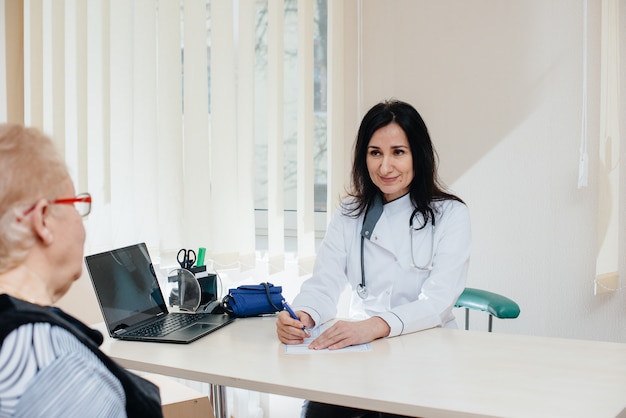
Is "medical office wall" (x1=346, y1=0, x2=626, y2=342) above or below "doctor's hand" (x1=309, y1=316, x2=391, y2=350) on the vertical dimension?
above

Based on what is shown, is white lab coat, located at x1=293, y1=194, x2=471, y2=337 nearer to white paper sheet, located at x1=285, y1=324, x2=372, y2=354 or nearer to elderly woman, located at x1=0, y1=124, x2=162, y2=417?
white paper sheet, located at x1=285, y1=324, x2=372, y2=354

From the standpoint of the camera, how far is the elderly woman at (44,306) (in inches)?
32.9

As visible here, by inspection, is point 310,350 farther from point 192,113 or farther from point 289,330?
point 192,113

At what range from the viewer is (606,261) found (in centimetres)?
260

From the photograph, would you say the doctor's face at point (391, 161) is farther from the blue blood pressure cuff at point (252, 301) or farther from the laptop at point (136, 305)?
the laptop at point (136, 305)

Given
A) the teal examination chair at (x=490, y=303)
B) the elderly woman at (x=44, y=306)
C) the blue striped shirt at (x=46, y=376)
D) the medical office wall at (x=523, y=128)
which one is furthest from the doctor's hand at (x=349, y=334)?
the medical office wall at (x=523, y=128)

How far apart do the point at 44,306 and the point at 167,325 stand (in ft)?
3.39

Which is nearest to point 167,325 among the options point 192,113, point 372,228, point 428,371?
point 372,228

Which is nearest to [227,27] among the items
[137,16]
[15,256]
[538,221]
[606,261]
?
[137,16]

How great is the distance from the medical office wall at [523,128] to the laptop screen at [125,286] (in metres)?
1.41

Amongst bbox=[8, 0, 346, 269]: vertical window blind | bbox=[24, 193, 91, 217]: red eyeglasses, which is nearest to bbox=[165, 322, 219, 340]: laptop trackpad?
bbox=[24, 193, 91, 217]: red eyeglasses

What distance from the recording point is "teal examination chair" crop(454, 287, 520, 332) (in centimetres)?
210

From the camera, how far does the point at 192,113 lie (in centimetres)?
306

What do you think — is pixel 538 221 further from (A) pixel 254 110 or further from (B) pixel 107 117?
(B) pixel 107 117
